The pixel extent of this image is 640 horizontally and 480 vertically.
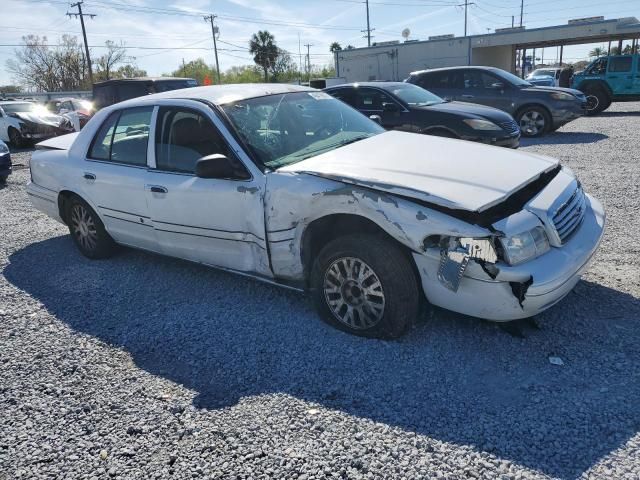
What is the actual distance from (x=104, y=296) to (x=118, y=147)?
1362 mm

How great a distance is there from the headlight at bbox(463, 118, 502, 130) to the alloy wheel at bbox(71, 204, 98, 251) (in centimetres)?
622

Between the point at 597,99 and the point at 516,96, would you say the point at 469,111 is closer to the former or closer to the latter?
the point at 516,96

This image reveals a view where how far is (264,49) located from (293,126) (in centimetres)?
6724

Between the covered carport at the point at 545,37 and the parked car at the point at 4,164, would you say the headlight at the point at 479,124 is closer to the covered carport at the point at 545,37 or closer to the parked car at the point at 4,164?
the parked car at the point at 4,164

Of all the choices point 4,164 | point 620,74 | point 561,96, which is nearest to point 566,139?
point 561,96

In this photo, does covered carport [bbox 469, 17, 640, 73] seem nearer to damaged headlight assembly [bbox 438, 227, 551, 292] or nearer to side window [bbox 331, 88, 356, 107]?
side window [bbox 331, 88, 356, 107]

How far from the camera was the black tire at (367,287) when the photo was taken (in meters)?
3.07

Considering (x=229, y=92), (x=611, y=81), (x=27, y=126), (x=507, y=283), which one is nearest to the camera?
(x=507, y=283)

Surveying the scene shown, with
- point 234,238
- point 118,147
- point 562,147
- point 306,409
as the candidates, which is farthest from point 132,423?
point 562,147

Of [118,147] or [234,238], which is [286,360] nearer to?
[234,238]

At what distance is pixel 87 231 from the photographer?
5.20m

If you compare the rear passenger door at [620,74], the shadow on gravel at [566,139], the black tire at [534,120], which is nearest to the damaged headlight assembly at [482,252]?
the shadow on gravel at [566,139]

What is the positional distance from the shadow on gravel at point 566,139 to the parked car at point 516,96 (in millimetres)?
283

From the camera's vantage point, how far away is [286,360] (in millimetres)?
3229
